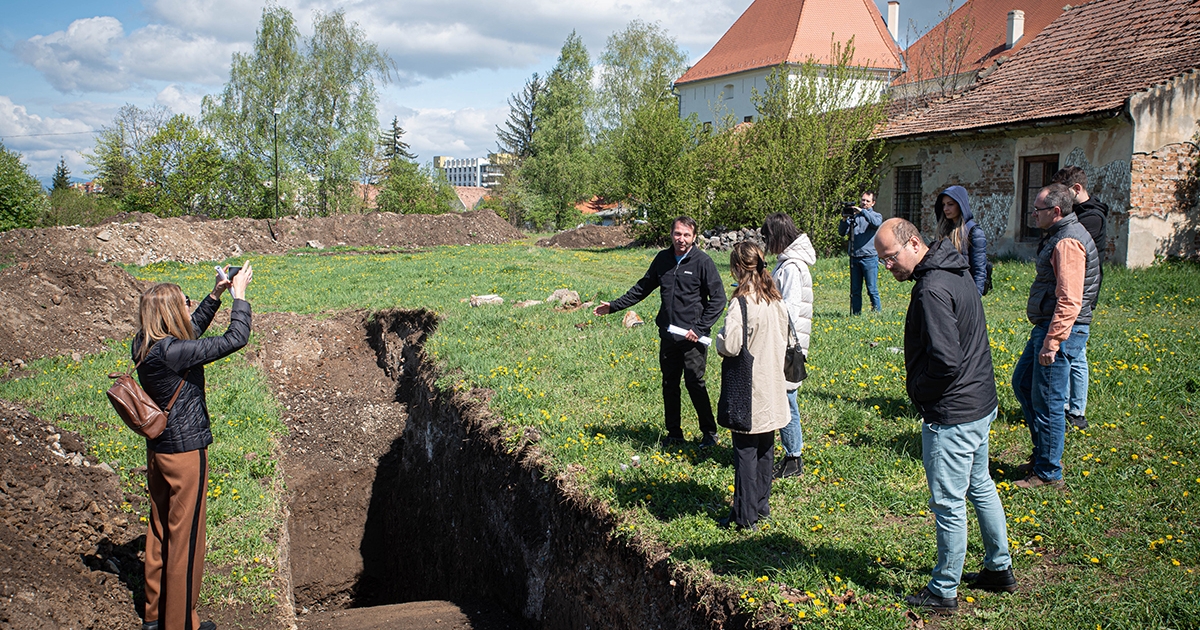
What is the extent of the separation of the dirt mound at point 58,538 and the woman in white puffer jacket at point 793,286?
180 inches

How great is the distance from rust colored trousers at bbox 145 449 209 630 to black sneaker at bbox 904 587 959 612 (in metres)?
4.14

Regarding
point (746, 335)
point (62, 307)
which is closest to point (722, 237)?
point (62, 307)

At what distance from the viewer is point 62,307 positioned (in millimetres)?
11555

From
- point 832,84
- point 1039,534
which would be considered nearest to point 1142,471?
point 1039,534

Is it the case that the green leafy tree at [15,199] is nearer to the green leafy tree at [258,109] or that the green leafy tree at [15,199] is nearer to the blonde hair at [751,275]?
the green leafy tree at [258,109]

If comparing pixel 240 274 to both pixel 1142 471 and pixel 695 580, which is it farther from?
pixel 1142 471

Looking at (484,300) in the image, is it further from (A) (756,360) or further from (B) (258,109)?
(B) (258,109)

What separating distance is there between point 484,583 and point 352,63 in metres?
37.0

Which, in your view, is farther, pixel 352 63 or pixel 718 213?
pixel 352 63

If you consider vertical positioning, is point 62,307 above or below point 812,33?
below

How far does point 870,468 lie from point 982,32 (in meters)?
35.1

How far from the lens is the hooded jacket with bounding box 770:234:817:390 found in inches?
209

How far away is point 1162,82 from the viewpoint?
13961mm

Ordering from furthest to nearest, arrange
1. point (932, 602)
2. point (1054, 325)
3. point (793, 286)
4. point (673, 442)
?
1. point (673, 442)
2. point (793, 286)
3. point (1054, 325)
4. point (932, 602)
